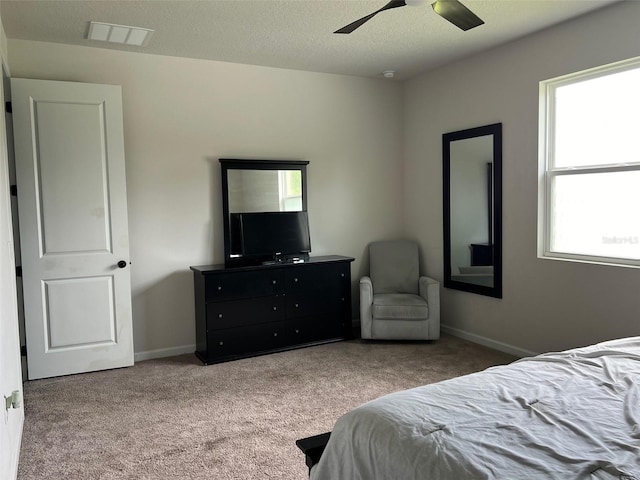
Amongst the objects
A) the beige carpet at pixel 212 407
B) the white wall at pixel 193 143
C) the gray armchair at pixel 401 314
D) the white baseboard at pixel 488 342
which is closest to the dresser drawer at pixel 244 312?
the beige carpet at pixel 212 407

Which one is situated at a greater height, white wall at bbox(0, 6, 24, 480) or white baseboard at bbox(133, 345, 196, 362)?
white wall at bbox(0, 6, 24, 480)

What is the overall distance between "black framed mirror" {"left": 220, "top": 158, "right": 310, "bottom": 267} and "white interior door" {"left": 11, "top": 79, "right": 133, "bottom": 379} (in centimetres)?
89

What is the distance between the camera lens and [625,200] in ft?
11.5

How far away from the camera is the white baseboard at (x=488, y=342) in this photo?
419 centimetres

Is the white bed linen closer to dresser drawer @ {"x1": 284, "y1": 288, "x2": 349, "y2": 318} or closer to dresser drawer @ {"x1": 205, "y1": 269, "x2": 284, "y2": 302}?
dresser drawer @ {"x1": 205, "y1": 269, "x2": 284, "y2": 302}

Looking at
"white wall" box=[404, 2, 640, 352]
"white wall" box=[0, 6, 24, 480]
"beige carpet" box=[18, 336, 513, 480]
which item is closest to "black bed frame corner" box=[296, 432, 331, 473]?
"beige carpet" box=[18, 336, 513, 480]

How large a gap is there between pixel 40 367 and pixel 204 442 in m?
1.80

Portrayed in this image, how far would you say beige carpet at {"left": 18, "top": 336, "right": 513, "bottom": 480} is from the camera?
256 cm

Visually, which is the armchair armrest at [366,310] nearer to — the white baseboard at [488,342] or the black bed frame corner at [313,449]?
the white baseboard at [488,342]

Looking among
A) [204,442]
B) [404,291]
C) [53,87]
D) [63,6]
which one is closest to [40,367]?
[204,442]

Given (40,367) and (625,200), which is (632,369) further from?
(40,367)

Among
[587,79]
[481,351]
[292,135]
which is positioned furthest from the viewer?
[292,135]

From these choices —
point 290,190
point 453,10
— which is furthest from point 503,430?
point 290,190

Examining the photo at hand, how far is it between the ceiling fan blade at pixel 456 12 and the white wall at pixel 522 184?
1491mm
